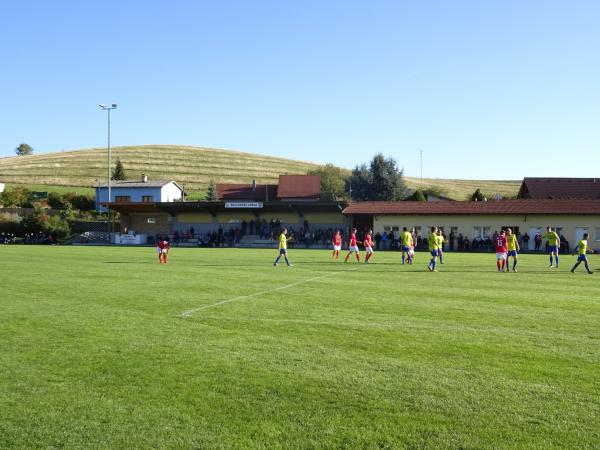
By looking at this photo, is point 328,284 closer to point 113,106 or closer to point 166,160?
point 113,106

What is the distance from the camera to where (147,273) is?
2252 cm

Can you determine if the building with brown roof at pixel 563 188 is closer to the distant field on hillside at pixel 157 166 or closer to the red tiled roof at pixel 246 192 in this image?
the red tiled roof at pixel 246 192

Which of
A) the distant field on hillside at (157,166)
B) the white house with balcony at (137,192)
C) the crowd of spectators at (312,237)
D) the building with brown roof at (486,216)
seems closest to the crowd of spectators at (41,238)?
the crowd of spectators at (312,237)

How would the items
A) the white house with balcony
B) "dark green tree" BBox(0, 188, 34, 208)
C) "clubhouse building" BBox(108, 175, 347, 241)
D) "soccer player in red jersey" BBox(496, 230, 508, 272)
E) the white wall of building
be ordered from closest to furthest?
"soccer player in red jersey" BBox(496, 230, 508, 272) → "clubhouse building" BBox(108, 175, 347, 241) → the white house with balcony → "dark green tree" BBox(0, 188, 34, 208) → the white wall of building

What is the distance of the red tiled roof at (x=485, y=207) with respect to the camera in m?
47.5

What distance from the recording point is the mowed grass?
5.59m

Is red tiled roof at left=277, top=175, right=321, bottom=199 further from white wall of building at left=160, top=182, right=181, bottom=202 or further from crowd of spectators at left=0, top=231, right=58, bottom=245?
crowd of spectators at left=0, top=231, right=58, bottom=245

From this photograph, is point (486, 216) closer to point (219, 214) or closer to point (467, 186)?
point (219, 214)

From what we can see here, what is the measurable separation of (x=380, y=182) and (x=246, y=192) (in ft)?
59.3


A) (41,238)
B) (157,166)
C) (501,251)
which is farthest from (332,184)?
(501,251)

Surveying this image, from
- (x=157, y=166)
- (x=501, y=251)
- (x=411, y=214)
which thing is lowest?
(x=501, y=251)

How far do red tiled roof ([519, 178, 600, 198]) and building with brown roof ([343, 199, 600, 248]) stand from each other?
10.6 m

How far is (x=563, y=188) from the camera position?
60281mm

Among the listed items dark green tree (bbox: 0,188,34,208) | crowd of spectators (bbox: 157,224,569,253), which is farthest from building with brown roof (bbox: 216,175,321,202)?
dark green tree (bbox: 0,188,34,208)
